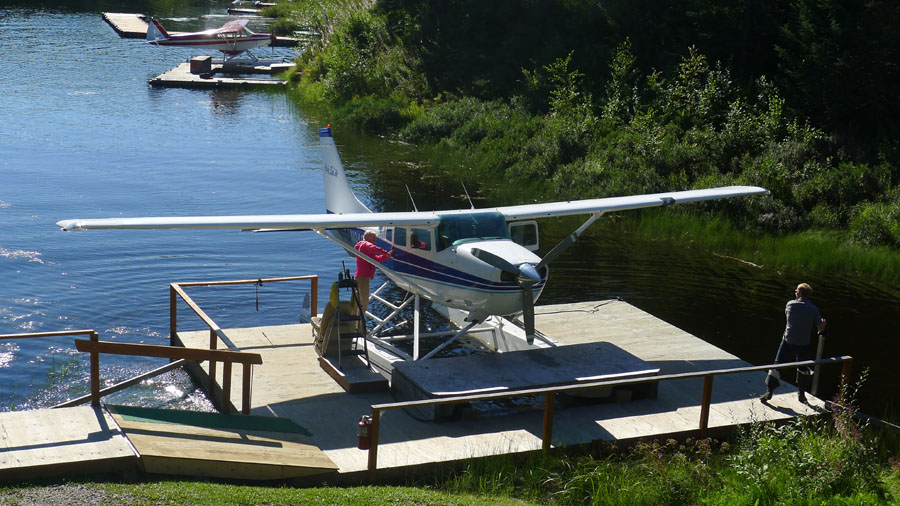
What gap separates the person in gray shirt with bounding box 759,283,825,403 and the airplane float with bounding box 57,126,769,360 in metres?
3.08

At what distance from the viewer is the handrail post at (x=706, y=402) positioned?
10.7 m

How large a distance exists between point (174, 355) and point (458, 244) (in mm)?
4320

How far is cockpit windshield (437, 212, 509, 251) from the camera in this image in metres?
13.0

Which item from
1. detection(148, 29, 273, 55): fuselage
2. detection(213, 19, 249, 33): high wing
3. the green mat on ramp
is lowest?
the green mat on ramp

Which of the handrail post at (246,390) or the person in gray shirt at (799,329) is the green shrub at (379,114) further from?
the handrail post at (246,390)

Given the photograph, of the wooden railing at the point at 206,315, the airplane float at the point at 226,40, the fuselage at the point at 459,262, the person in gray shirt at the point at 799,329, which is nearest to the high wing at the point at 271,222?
the fuselage at the point at 459,262

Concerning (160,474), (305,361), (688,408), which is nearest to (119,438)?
(160,474)

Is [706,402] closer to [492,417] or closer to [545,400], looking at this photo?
[545,400]

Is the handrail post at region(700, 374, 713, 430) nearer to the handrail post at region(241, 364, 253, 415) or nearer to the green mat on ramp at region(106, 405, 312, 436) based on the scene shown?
the green mat on ramp at region(106, 405, 312, 436)

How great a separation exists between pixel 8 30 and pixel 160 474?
5743cm

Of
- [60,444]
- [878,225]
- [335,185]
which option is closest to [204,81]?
[335,185]

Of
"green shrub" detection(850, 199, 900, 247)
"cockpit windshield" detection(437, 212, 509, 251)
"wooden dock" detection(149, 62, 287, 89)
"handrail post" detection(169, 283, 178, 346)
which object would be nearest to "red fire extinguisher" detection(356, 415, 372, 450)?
"cockpit windshield" detection(437, 212, 509, 251)

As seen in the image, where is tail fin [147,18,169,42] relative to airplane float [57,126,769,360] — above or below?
above

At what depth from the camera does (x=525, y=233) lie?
14031 millimetres
